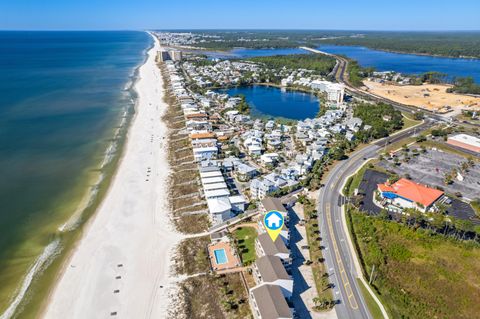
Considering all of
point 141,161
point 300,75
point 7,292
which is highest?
point 300,75

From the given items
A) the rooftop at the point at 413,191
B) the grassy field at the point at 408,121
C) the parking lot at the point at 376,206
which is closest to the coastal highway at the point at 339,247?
the parking lot at the point at 376,206

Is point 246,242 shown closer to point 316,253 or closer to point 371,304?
point 316,253

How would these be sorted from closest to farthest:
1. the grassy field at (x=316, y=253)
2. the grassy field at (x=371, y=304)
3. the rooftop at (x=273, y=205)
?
the grassy field at (x=371, y=304) < the grassy field at (x=316, y=253) < the rooftop at (x=273, y=205)

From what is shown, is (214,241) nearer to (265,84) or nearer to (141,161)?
(141,161)

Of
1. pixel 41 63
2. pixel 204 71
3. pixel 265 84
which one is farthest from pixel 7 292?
pixel 41 63

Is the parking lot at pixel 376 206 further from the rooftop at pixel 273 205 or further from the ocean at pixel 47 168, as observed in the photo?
the ocean at pixel 47 168

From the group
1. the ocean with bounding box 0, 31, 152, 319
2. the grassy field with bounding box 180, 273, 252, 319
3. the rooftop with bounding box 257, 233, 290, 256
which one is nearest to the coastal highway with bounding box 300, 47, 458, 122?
the rooftop with bounding box 257, 233, 290, 256

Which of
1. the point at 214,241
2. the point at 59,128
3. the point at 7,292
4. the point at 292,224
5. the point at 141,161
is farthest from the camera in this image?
the point at 59,128
